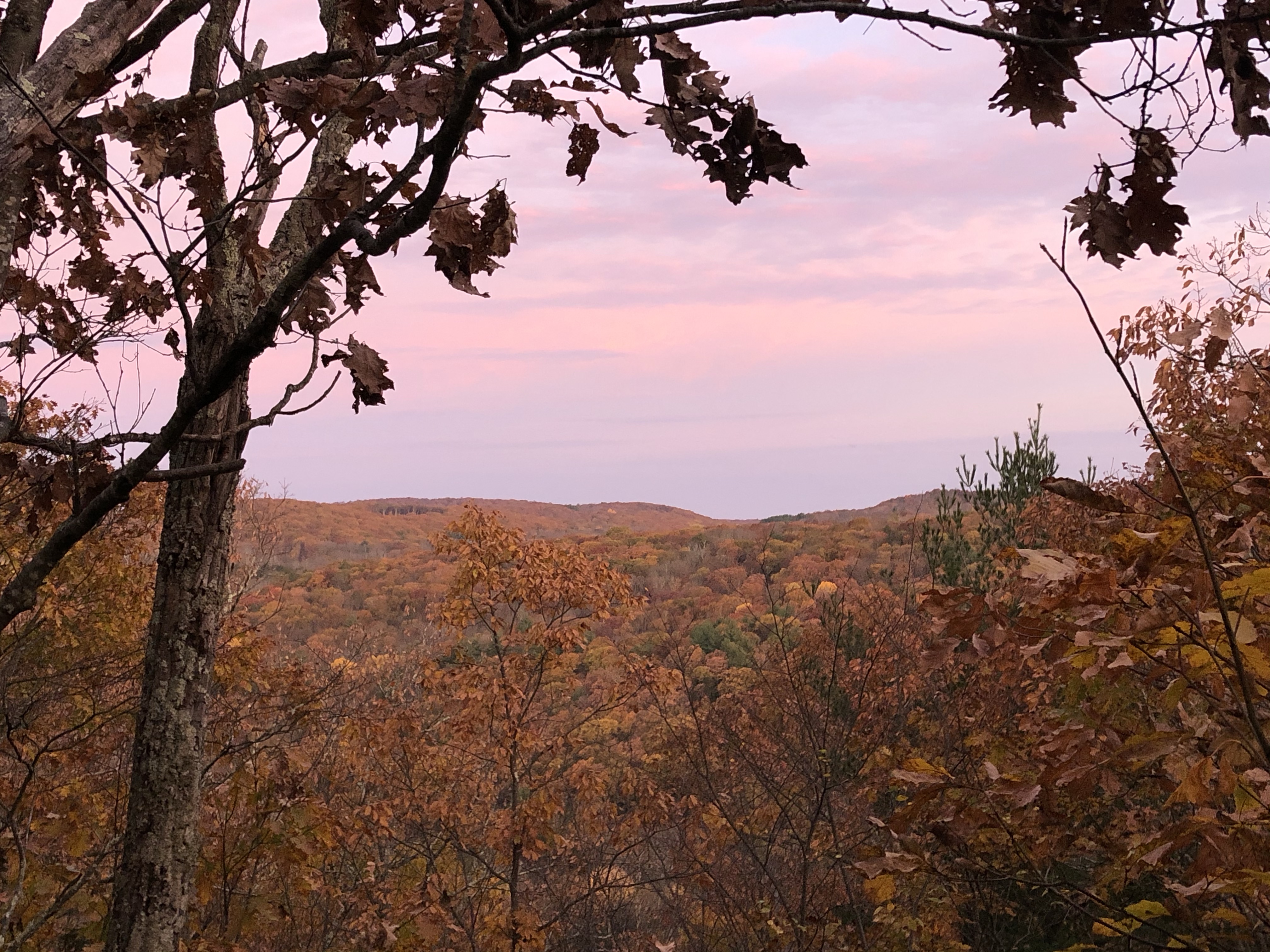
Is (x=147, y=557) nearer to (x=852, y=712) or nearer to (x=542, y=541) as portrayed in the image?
(x=542, y=541)

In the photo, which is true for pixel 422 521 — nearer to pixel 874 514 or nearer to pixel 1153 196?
pixel 874 514

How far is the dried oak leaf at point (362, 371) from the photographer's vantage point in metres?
Result: 1.79

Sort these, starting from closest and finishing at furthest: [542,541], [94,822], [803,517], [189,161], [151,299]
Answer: [189,161] < [151,299] < [94,822] < [542,541] < [803,517]

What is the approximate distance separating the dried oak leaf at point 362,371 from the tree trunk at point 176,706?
5.73ft

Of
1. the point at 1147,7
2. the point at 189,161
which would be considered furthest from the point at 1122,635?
the point at 189,161

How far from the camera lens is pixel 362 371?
1809 millimetres

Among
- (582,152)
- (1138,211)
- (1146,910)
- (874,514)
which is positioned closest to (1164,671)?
(1146,910)

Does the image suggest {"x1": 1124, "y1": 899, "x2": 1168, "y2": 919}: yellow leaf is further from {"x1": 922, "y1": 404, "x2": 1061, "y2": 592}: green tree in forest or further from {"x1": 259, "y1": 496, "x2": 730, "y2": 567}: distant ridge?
{"x1": 259, "y1": 496, "x2": 730, "y2": 567}: distant ridge

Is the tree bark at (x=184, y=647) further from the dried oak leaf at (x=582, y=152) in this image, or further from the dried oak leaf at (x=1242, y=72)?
the dried oak leaf at (x=1242, y=72)

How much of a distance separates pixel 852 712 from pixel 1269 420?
11.9 ft

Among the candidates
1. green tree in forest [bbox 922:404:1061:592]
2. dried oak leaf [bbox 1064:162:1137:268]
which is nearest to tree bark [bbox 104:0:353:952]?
dried oak leaf [bbox 1064:162:1137:268]

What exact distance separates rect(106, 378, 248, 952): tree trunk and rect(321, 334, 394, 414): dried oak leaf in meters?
1.75

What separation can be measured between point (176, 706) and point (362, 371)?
2190mm

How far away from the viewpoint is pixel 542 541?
9.55m
